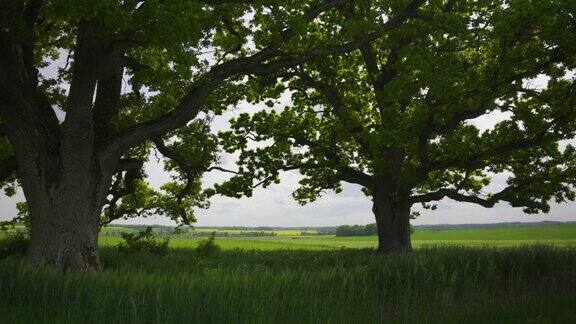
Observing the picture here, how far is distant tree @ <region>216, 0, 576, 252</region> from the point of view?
17.3m

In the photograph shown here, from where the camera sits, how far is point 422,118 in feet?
61.6

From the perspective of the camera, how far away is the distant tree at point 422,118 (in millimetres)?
17281

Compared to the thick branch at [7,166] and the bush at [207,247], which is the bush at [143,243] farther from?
the thick branch at [7,166]

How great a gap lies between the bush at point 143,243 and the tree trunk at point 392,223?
1077cm

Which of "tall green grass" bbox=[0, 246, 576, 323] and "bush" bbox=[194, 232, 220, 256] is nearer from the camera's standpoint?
"tall green grass" bbox=[0, 246, 576, 323]

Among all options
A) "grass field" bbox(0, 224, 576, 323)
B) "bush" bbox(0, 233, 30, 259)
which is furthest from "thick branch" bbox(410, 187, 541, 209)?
"bush" bbox(0, 233, 30, 259)

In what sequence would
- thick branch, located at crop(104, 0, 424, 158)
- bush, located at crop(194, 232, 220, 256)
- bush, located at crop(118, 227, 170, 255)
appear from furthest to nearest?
1. bush, located at crop(194, 232, 220, 256)
2. bush, located at crop(118, 227, 170, 255)
3. thick branch, located at crop(104, 0, 424, 158)

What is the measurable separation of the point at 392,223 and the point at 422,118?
760 cm

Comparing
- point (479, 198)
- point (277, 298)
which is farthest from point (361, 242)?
point (277, 298)

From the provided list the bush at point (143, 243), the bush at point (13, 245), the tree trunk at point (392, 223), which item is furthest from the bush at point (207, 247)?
the tree trunk at point (392, 223)

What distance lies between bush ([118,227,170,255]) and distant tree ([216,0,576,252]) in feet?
13.2

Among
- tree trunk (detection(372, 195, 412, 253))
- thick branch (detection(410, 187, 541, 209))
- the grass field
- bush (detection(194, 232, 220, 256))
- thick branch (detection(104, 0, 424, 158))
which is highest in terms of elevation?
thick branch (detection(104, 0, 424, 158))

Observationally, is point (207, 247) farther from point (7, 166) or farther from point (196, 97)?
point (196, 97)

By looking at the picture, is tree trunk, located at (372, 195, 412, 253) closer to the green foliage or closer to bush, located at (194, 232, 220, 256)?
the green foliage
